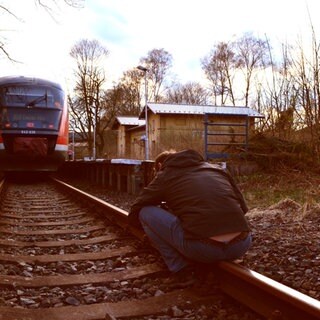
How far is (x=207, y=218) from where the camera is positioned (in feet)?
11.8

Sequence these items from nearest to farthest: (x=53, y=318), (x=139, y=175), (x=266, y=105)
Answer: (x=53, y=318), (x=139, y=175), (x=266, y=105)

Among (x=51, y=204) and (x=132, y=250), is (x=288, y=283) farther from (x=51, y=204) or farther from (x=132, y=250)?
(x=51, y=204)

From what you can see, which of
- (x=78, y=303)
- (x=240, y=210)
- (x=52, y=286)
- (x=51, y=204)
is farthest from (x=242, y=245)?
(x=51, y=204)

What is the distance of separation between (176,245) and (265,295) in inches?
42.3

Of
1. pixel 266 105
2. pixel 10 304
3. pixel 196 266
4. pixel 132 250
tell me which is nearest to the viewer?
pixel 10 304

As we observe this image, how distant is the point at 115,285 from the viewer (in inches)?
152

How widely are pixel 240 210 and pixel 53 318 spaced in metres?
1.58

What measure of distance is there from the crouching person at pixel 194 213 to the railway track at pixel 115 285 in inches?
6.8

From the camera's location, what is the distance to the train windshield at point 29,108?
14.1m

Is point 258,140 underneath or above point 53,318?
above

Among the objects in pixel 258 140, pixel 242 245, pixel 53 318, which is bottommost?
pixel 53 318

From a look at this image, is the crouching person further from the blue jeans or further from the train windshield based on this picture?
the train windshield

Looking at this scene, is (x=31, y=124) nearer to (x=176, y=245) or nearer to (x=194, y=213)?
(x=176, y=245)

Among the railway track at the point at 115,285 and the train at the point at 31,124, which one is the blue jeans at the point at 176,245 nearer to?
the railway track at the point at 115,285
